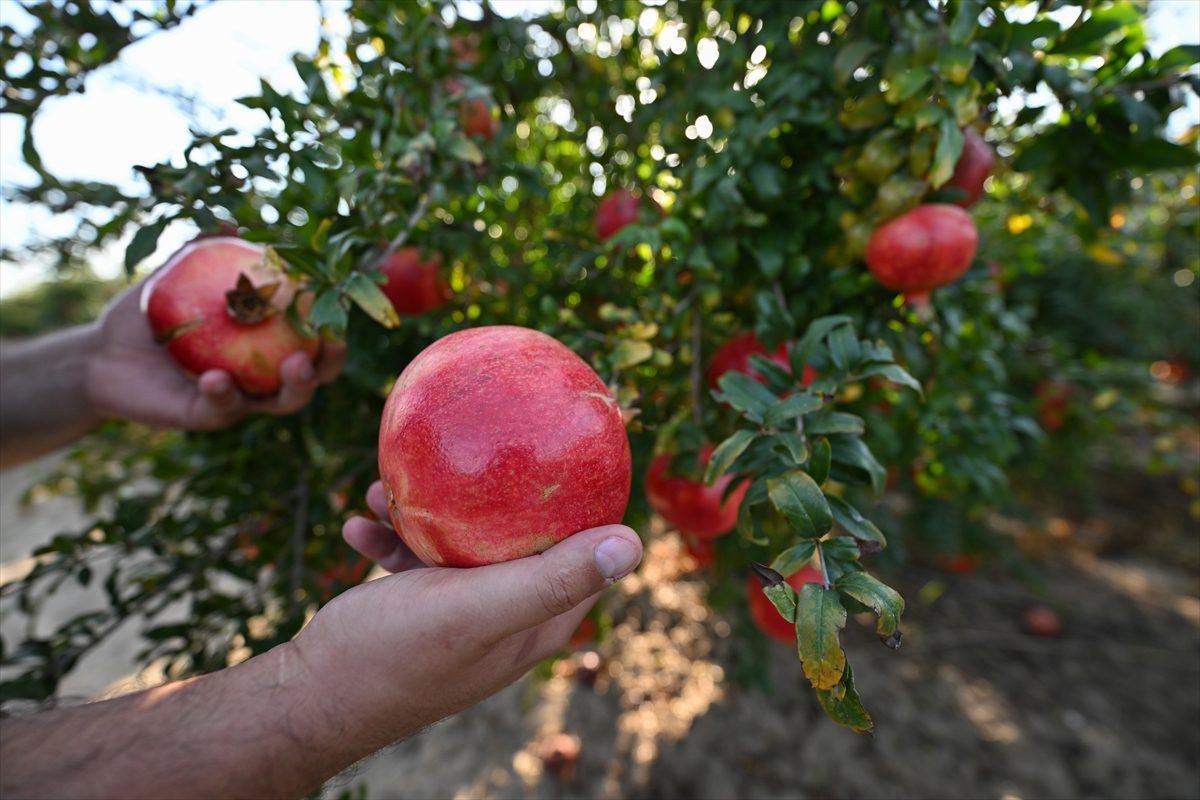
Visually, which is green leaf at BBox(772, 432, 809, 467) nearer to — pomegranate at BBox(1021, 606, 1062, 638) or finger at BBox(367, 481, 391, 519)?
finger at BBox(367, 481, 391, 519)

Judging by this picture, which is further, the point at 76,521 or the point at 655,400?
the point at 76,521

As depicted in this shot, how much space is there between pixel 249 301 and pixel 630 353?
707 millimetres

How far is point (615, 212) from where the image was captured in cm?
155

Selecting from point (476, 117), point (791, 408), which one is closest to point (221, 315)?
point (476, 117)

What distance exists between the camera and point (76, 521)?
5.60 metres

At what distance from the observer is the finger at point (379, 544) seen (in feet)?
3.04

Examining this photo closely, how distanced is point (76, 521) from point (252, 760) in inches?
257

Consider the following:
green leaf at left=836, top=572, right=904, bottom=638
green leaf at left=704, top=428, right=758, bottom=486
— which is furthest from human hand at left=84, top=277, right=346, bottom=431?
green leaf at left=836, top=572, right=904, bottom=638

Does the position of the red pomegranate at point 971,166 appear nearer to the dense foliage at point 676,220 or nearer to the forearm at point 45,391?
the dense foliage at point 676,220

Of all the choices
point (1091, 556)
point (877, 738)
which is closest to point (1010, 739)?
point (877, 738)

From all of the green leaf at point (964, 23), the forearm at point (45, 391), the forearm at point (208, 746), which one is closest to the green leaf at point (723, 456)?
the forearm at point (208, 746)

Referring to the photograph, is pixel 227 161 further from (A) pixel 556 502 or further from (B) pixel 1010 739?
(B) pixel 1010 739

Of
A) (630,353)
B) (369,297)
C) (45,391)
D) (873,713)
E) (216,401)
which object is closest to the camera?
(369,297)

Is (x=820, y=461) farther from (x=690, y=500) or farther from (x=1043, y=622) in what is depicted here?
(x=1043, y=622)
